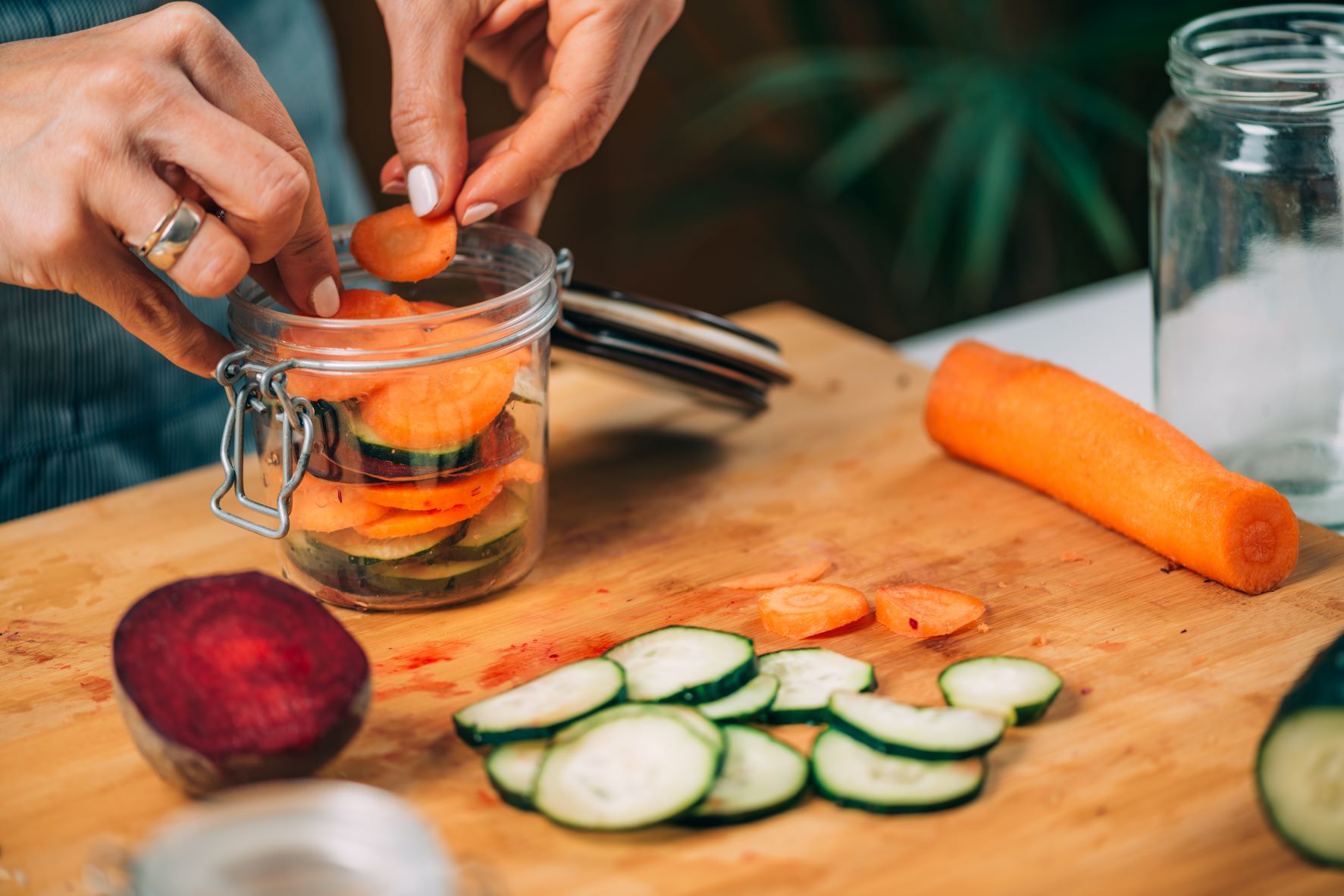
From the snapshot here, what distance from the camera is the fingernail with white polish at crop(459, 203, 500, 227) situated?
160cm

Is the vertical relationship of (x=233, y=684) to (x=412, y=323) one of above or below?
below

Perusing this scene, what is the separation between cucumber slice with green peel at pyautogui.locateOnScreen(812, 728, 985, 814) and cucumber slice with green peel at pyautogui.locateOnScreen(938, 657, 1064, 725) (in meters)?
0.08

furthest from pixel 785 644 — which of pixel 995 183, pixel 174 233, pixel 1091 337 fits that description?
pixel 995 183

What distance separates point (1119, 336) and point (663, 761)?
67.0 inches

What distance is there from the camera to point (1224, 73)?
1628mm

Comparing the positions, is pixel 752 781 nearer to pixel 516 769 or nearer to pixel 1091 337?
pixel 516 769

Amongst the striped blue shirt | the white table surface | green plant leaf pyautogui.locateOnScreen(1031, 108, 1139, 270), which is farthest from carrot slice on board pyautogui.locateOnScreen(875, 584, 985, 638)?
green plant leaf pyautogui.locateOnScreen(1031, 108, 1139, 270)

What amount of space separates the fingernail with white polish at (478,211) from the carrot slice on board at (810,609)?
1.92 ft

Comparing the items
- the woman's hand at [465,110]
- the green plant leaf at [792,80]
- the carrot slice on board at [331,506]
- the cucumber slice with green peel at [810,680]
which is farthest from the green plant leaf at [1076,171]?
the carrot slice on board at [331,506]

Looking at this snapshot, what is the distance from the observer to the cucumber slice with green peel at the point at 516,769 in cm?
117

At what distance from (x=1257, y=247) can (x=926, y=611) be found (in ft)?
2.31

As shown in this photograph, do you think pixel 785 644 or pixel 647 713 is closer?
pixel 647 713

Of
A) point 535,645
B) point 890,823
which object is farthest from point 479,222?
point 890,823

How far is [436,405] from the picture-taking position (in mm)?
1427
